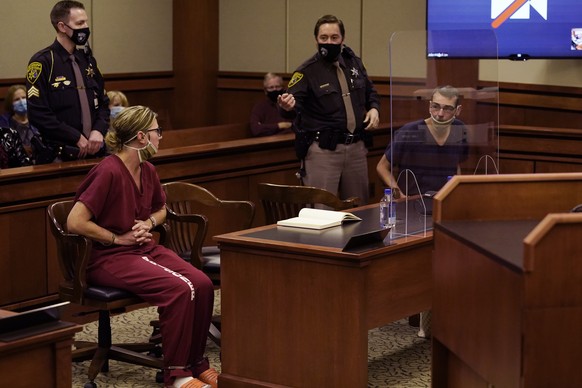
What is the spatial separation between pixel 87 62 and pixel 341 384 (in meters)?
2.67

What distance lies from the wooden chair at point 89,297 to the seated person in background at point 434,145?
1.19 meters

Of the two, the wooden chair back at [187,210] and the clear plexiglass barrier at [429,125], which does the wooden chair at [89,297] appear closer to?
the wooden chair back at [187,210]

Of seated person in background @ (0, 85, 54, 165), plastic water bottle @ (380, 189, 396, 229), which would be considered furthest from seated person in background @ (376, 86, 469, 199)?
seated person in background @ (0, 85, 54, 165)

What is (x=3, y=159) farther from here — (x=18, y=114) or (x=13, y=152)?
(x=18, y=114)

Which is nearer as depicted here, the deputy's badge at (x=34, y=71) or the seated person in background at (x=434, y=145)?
the seated person in background at (x=434, y=145)

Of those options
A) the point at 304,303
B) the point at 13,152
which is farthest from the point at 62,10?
the point at 304,303

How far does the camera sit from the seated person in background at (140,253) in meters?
4.75

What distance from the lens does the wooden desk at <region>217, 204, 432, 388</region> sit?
14.8ft

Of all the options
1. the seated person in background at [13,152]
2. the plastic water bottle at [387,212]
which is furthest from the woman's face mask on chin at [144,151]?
the seated person in background at [13,152]

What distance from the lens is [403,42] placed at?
4.89 meters

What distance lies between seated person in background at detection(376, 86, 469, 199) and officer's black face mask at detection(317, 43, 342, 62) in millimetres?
1464

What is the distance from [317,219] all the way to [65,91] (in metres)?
1.86

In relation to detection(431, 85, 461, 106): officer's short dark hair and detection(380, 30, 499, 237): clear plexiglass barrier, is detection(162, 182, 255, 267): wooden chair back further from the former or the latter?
detection(431, 85, 461, 106): officer's short dark hair

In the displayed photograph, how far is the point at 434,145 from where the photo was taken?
5.00 metres
